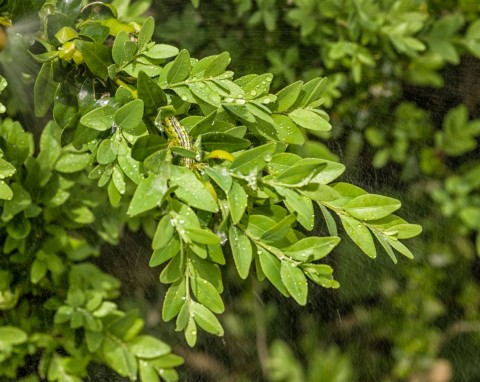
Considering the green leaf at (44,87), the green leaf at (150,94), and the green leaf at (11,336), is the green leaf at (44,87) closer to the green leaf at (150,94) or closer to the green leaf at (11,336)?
the green leaf at (150,94)

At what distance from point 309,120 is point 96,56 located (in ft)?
0.69

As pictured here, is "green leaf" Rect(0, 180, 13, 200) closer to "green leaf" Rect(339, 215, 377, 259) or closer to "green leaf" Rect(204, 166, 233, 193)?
"green leaf" Rect(204, 166, 233, 193)

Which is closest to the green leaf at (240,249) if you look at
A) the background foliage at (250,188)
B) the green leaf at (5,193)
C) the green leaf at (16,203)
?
the background foliage at (250,188)

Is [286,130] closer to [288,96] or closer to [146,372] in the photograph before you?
[288,96]

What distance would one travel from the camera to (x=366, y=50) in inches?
53.9

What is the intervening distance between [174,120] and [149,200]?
0.10 metres


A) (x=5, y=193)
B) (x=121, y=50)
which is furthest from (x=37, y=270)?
(x=121, y=50)

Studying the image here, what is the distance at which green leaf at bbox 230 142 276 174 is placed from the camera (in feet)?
1.62

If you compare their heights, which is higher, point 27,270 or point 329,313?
point 27,270

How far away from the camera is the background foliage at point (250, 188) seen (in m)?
0.53

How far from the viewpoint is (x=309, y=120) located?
2.01ft

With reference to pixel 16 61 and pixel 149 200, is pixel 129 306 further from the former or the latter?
pixel 149 200

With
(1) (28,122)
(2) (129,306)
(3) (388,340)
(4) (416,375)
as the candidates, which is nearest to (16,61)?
(1) (28,122)

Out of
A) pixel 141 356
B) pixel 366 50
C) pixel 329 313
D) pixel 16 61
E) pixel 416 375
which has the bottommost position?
pixel 416 375
